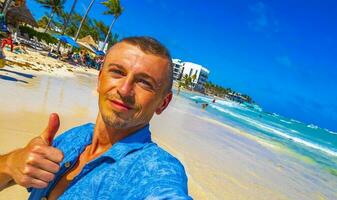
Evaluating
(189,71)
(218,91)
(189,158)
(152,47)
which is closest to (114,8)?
(189,158)

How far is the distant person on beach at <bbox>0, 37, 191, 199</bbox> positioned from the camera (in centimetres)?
131

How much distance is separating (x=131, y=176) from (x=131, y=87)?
19.5 inches

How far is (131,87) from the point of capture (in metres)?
1.73

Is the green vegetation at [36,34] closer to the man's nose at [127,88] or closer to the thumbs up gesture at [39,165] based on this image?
the man's nose at [127,88]

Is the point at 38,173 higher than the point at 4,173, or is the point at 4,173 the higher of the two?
the point at 38,173

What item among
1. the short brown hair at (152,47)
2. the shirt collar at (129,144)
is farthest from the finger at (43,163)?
the short brown hair at (152,47)

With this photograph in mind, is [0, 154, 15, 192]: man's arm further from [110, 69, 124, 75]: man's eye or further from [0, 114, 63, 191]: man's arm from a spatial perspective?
[110, 69, 124, 75]: man's eye

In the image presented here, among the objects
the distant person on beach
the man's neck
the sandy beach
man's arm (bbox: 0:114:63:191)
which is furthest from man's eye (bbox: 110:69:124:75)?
the sandy beach

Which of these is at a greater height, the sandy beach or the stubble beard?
the stubble beard

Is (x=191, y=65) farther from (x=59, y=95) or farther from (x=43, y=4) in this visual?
(x=59, y=95)

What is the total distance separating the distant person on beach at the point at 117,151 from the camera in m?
1.31

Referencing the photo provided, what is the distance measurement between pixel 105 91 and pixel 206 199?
15.3ft

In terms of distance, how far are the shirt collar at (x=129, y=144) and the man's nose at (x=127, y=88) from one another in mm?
208

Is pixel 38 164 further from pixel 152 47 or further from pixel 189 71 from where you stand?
pixel 189 71
